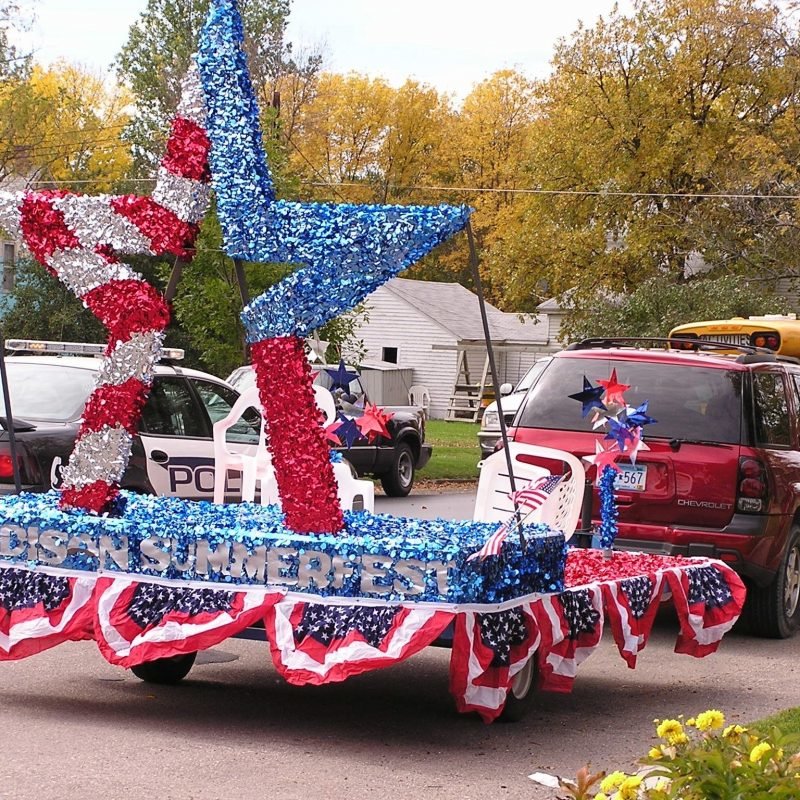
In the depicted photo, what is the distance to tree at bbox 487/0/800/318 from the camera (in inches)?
1554

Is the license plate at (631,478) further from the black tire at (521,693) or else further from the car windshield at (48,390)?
the car windshield at (48,390)

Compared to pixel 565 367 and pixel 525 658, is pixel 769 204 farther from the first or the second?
pixel 525 658

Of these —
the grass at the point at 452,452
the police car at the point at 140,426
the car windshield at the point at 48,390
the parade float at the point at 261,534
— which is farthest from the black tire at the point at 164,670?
the grass at the point at 452,452

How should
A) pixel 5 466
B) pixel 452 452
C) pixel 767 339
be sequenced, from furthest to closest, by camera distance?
pixel 452 452 < pixel 767 339 < pixel 5 466

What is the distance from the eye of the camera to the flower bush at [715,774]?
11.2 feet

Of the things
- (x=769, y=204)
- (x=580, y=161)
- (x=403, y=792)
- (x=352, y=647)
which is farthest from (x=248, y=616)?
(x=580, y=161)

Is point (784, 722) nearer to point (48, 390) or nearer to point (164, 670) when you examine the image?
point (164, 670)

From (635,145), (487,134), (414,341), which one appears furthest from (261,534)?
(487,134)

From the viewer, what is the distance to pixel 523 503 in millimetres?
7578

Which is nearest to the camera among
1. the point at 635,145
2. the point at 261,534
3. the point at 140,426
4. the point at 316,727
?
the point at 261,534

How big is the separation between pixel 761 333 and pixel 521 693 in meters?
10.1

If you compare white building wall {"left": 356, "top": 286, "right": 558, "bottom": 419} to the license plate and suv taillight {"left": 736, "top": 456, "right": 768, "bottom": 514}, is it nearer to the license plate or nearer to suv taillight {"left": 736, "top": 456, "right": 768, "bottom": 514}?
the license plate

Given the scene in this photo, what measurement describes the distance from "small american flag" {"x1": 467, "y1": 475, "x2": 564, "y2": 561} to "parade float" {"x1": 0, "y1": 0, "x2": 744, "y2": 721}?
0.02m

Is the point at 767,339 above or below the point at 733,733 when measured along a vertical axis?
above
